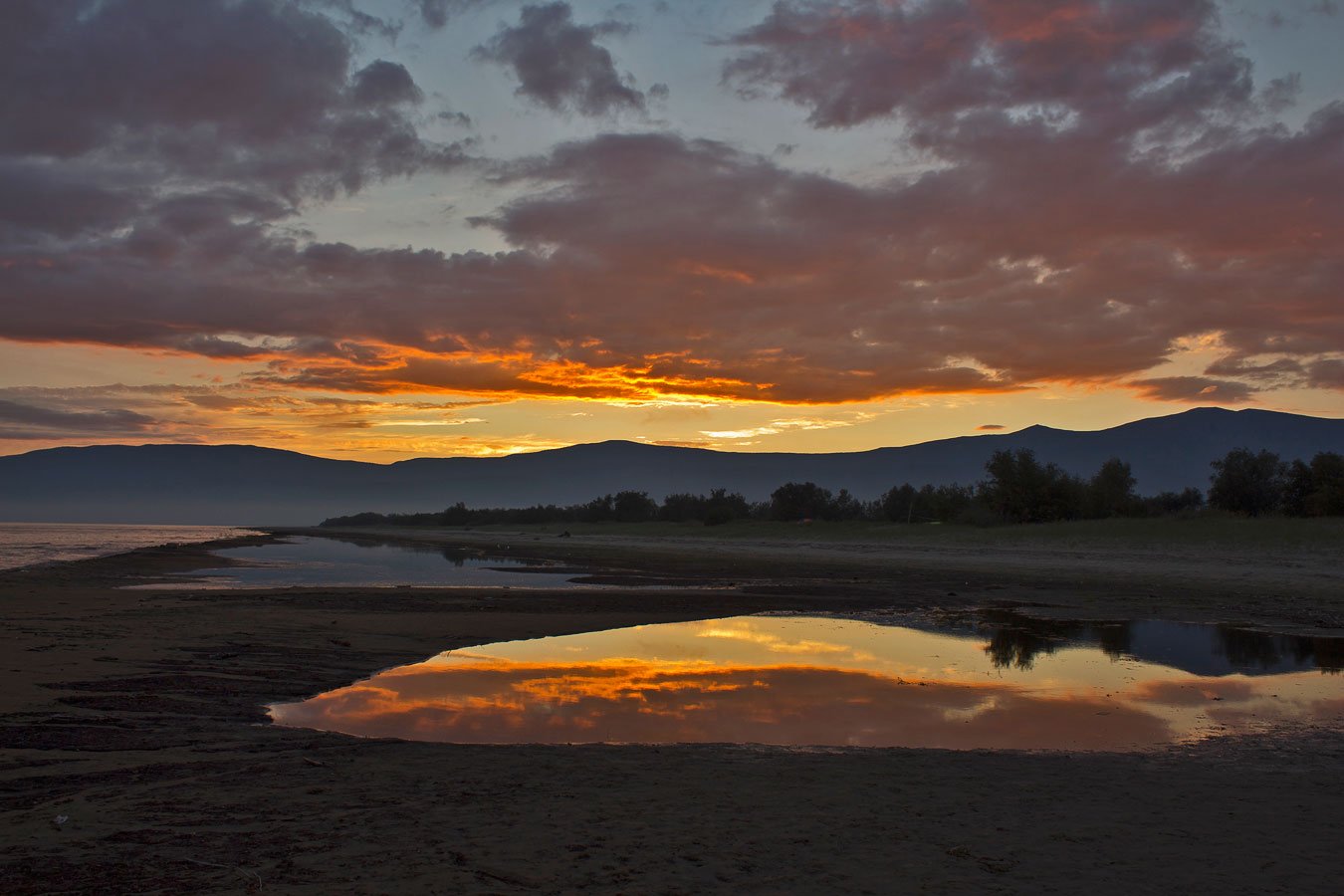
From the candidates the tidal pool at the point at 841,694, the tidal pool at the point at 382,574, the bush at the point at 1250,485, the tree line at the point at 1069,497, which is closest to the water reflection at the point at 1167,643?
the tidal pool at the point at 841,694

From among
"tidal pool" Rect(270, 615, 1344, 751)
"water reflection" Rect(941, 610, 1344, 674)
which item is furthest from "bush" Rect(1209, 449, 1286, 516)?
"tidal pool" Rect(270, 615, 1344, 751)

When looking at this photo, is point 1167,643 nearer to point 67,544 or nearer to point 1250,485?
point 1250,485

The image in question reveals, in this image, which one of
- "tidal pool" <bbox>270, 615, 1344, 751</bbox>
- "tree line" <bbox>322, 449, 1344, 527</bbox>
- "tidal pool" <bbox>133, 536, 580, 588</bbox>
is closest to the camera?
"tidal pool" <bbox>270, 615, 1344, 751</bbox>

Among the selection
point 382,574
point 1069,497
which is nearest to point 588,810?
point 382,574

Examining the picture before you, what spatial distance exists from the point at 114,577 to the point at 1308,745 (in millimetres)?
32988

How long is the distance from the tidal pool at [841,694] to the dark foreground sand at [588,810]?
2.96 ft

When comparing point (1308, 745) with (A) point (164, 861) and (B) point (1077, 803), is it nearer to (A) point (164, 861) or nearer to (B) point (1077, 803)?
(B) point (1077, 803)

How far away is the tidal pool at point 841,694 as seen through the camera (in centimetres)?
946

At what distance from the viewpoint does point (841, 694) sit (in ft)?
38.4

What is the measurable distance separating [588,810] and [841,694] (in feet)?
19.8

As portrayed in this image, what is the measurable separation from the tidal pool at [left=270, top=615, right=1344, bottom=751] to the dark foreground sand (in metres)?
0.90

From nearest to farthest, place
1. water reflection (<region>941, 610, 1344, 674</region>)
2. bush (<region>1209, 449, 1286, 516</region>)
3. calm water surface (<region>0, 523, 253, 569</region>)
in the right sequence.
A: 1. water reflection (<region>941, 610, 1344, 674</region>)
2. calm water surface (<region>0, 523, 253, 569</region>)
3. bush (<region>1209, 449, 1286, 516</region>)

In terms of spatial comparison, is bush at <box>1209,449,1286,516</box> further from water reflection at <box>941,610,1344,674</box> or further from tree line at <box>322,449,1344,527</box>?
water reflection at <box>941,610,1344,674</box>

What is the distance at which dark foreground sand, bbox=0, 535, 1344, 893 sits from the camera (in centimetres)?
512
